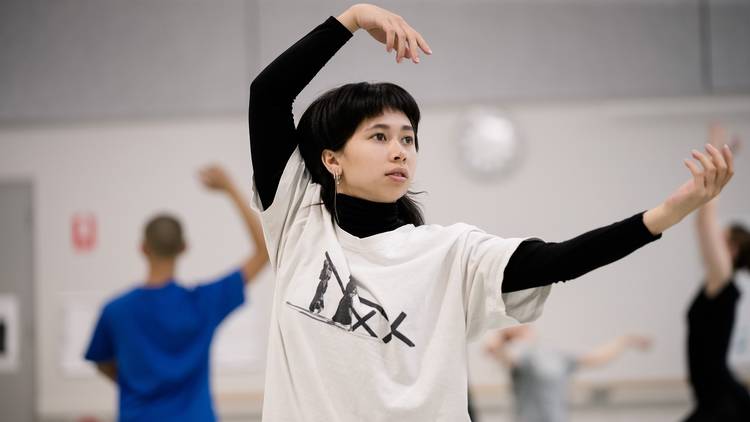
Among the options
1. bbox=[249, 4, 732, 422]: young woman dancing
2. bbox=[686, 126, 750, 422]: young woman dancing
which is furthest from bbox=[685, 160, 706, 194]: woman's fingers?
bbox=[686, 126, 750, 422]: young woman dancing

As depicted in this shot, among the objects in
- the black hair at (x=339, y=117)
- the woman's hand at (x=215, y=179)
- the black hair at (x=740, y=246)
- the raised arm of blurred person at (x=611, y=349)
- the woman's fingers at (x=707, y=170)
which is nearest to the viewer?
the woman's fingers at (x=707, y=170)

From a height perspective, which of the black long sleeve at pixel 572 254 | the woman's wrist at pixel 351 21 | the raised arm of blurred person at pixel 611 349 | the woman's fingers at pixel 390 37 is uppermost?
the woman's wrist at pixel 351 21

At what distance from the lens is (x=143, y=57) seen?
487cm

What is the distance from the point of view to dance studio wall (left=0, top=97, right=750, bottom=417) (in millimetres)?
4738

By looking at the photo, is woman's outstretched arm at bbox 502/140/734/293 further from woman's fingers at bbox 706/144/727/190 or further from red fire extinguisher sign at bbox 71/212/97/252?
Answer: red fire extinguisher sign at bbox 71/212/97/252

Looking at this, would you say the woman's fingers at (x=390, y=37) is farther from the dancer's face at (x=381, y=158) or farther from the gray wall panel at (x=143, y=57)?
the gray wall panel at (x=143, y=57)

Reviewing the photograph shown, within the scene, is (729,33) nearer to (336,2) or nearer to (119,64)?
(336,2)

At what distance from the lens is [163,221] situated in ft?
8.63

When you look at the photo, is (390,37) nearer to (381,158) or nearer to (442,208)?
(381,158)

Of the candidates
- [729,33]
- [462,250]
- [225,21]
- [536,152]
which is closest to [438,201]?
[536,152]

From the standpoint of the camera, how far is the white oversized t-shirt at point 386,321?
116 centimetres

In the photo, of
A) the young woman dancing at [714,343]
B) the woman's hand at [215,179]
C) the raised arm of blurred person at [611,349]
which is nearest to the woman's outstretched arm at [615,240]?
the woman's hand at [215,179]

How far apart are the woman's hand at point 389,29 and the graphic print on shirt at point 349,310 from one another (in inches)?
13.1

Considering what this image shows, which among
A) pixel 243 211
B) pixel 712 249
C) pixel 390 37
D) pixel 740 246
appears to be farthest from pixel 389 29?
pixel 740 246
